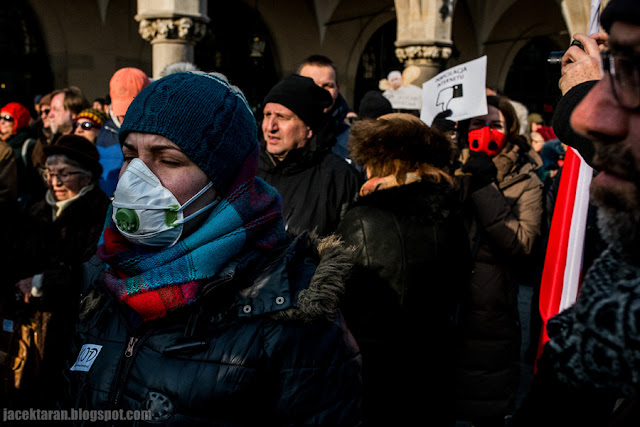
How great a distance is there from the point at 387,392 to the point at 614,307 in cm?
192

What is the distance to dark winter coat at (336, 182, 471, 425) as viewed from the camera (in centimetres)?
262

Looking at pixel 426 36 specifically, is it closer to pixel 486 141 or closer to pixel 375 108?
pixel 375 108

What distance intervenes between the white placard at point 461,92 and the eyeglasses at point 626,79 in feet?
10.3

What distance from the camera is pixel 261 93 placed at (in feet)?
46.5

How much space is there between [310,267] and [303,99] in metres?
1.75

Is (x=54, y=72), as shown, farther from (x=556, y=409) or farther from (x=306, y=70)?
(x=556, y=409)

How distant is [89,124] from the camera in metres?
4.79

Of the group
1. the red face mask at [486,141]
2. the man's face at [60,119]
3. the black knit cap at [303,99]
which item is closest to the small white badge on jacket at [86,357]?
the black knit cap at [303,99]

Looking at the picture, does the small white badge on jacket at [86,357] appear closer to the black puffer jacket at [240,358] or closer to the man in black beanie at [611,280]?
the black puffer jacket at [240,358]

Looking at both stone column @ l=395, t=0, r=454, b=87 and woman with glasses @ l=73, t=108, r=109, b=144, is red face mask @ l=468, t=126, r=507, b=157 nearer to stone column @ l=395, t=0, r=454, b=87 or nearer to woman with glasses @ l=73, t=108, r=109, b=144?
woman with glasses @ l=73, t=108, r=109, b=144

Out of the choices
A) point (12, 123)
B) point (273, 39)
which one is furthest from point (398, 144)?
point (273, 39)

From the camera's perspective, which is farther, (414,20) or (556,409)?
(414,20)

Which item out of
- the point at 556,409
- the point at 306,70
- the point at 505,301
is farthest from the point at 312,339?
the point at 306,70

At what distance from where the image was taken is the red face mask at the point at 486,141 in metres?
3.69
